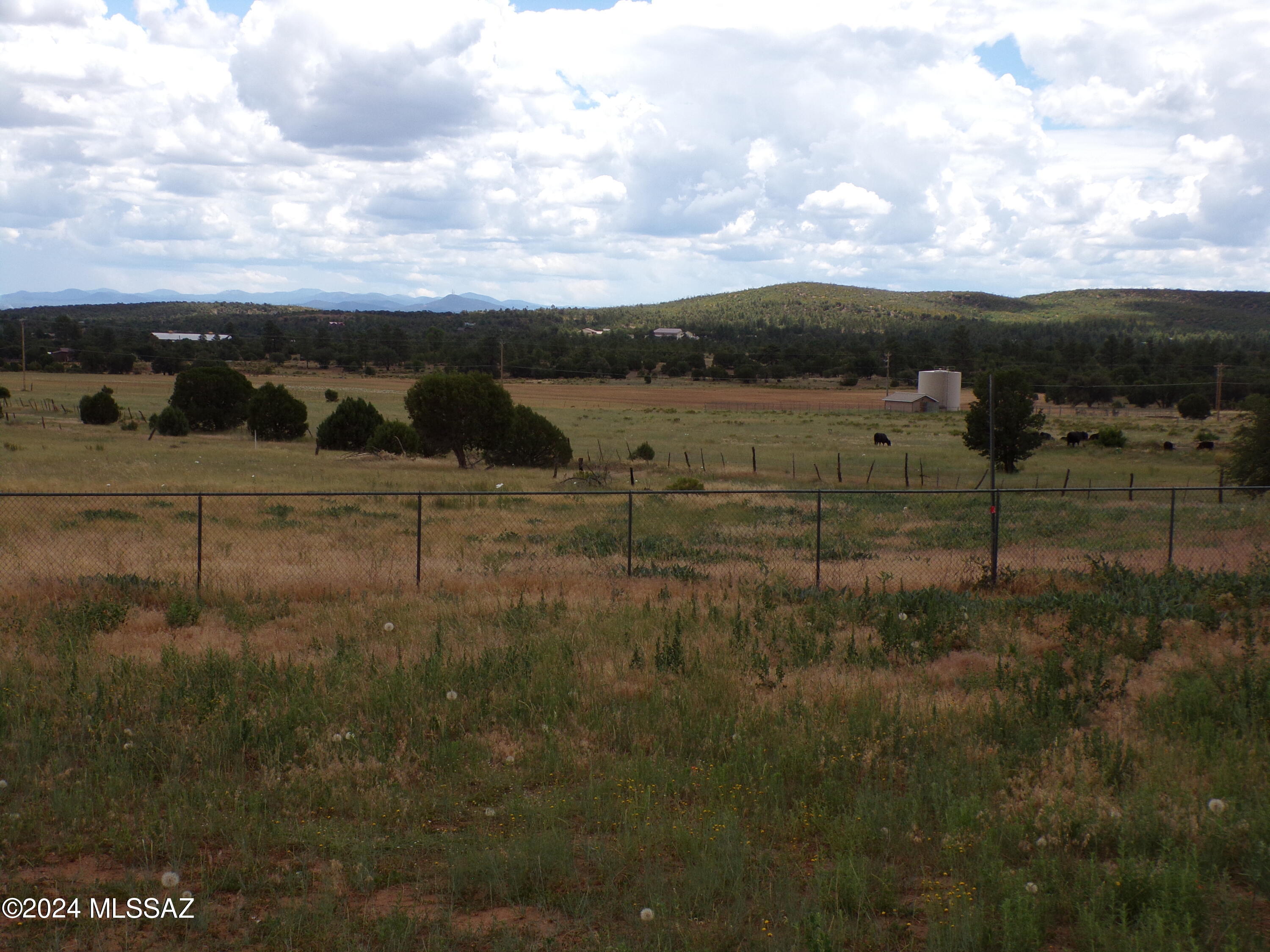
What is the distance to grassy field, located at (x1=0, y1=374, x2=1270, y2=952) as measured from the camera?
20.1 ft

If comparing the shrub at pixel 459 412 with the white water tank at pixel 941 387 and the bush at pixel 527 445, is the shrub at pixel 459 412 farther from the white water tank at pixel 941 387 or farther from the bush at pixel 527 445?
the white water tank at pixel 941 387

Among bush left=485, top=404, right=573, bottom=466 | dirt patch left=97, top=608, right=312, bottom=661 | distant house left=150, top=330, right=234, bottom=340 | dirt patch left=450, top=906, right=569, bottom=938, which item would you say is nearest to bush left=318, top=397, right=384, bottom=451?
bush left=485, top=404, right=573, bottom=466

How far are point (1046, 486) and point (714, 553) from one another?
27547mm

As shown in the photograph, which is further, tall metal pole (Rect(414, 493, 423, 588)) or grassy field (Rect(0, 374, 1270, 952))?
tall metal pole (Rect(414, 493, 423, 588))

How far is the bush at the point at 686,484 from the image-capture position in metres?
37.1

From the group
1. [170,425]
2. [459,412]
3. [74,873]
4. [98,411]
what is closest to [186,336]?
[98,411]

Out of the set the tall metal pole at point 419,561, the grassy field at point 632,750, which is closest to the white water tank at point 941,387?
the grassy field at point 632,750

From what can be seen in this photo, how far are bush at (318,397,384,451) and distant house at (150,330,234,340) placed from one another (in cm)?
10521

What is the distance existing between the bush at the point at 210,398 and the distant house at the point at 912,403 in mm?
67801

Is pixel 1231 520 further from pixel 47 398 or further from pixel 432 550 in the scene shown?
pixel 47 398

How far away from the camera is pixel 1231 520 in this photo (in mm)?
24047

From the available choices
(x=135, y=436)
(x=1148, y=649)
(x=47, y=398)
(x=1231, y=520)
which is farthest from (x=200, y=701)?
(x=47, y=398)

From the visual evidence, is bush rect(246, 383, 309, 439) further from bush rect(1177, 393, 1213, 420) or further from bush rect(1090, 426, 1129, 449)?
bush rect(1177, 393, 1213, 420)

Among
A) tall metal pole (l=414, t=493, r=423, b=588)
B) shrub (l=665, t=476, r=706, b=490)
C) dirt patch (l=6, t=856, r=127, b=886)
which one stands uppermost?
tall metal pole (l=414, t=493, r=423, b=588)
